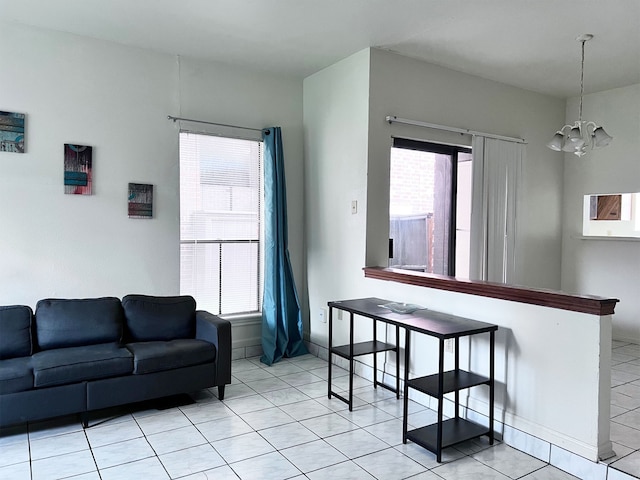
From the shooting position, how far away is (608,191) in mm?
5203

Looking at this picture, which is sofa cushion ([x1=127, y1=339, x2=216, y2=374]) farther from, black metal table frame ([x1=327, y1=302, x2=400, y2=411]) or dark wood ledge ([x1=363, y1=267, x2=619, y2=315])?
dark wood ledge ([x1=363, y1=267, x2=619, y2=315])

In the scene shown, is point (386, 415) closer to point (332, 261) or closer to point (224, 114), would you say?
point (332, 261)

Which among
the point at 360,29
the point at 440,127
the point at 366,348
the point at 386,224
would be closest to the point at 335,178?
the point at 386,224

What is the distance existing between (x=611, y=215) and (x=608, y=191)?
258 mm

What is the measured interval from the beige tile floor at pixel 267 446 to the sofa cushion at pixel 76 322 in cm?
51

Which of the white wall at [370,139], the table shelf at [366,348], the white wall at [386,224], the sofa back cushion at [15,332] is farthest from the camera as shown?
the white wall at [370,139]

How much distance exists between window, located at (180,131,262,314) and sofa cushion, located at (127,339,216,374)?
0.95m

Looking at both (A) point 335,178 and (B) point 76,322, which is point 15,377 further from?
(A) point 335,178

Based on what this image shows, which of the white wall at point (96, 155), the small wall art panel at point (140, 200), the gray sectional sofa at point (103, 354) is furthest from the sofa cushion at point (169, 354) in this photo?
the small wall art panel at point (140, 200)

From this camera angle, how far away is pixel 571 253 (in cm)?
553

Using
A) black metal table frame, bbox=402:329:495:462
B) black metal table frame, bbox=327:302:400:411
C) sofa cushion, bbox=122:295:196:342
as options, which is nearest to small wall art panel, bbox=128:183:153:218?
sofa cushion, bbox=122:295:196:342

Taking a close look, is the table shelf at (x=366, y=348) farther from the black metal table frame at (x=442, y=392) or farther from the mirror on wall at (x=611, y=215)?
the mirror on wall at (x=611, y=215)

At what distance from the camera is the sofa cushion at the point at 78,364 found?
2887 millimetres

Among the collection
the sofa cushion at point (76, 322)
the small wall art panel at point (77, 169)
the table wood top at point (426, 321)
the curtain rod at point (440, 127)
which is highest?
the curtain rod at point (440, 127)
